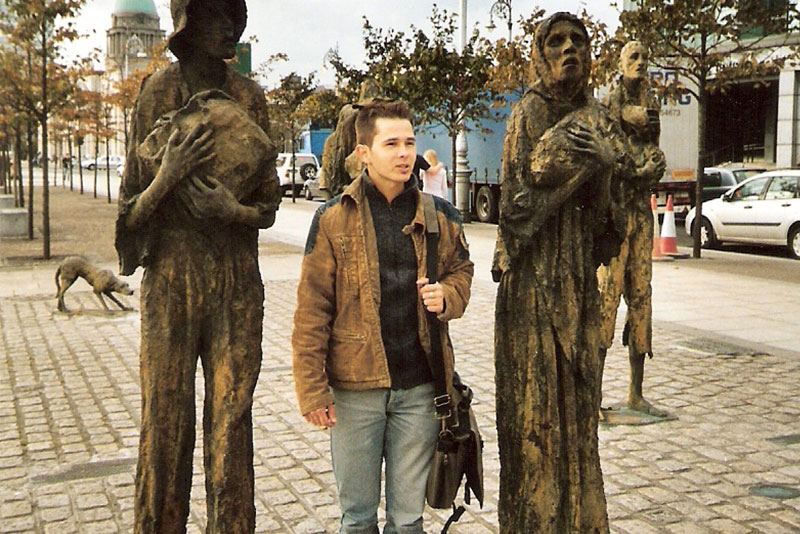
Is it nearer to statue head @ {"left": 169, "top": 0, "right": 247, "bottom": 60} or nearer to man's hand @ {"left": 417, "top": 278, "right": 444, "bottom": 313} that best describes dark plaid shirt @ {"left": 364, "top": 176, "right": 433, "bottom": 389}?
man's hand @ {"left": 417, "top": 278, "right": 444, "bottom": 313}

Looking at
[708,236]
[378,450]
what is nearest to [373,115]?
[378,450]

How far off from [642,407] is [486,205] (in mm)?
19344

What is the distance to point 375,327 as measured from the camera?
12.0 feet

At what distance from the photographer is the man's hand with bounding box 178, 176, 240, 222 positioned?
355 cm

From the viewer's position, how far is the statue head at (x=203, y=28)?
12.1 feet

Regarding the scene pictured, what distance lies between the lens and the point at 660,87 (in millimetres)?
16469

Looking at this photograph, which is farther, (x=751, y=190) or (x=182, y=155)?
(x=751, y=190)

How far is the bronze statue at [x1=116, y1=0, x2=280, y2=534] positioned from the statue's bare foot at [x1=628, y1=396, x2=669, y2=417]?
13.9ft

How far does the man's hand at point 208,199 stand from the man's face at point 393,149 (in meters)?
0.59

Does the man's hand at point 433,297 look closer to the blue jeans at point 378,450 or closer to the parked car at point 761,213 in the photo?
the blue jeans at point 378,450

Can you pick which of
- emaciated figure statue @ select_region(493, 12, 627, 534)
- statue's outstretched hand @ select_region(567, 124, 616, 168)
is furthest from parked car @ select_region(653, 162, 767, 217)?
statue's outstretched hand @ select_region(567, 124, 616, 168)

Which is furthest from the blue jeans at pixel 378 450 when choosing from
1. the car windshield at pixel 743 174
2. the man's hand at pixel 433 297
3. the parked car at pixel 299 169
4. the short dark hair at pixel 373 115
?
the parked car at pixel 299 169

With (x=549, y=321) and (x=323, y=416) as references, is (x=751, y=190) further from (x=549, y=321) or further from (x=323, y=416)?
(x=323, y=416)

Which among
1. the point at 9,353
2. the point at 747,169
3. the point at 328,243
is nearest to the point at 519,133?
the point at 328,243
